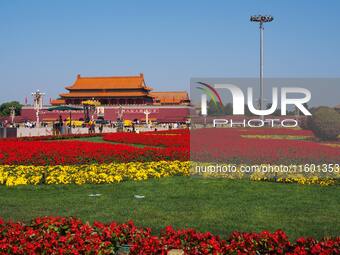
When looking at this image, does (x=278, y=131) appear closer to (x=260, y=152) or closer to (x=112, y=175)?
(x=260, y=152)

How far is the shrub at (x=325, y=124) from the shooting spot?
13.4 m

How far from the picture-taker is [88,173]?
784cm

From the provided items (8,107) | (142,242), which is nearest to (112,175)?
A: (142,242)

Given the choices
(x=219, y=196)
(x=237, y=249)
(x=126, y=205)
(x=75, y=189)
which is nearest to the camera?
(x=237, y=249)

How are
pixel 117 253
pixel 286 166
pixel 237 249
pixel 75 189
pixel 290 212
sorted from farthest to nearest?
pixel 286 166 < pixel 75 189 < pixel 290 212 < pixel 117 253 < pixel 237 249

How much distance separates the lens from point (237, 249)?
11.5ft

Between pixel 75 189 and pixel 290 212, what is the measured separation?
3309mm

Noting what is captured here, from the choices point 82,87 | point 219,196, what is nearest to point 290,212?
point 219,196

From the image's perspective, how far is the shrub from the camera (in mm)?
13398

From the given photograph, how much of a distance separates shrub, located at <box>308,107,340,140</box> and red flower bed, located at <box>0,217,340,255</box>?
10275 mm

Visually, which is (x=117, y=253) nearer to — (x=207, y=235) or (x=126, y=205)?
(x=207, y=235)

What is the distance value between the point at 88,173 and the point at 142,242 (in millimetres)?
4429

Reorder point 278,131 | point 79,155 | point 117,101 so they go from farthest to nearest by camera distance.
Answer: point 117,101 → point 278,131 → point 79,155

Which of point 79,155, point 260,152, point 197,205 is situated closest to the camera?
point 197,205
